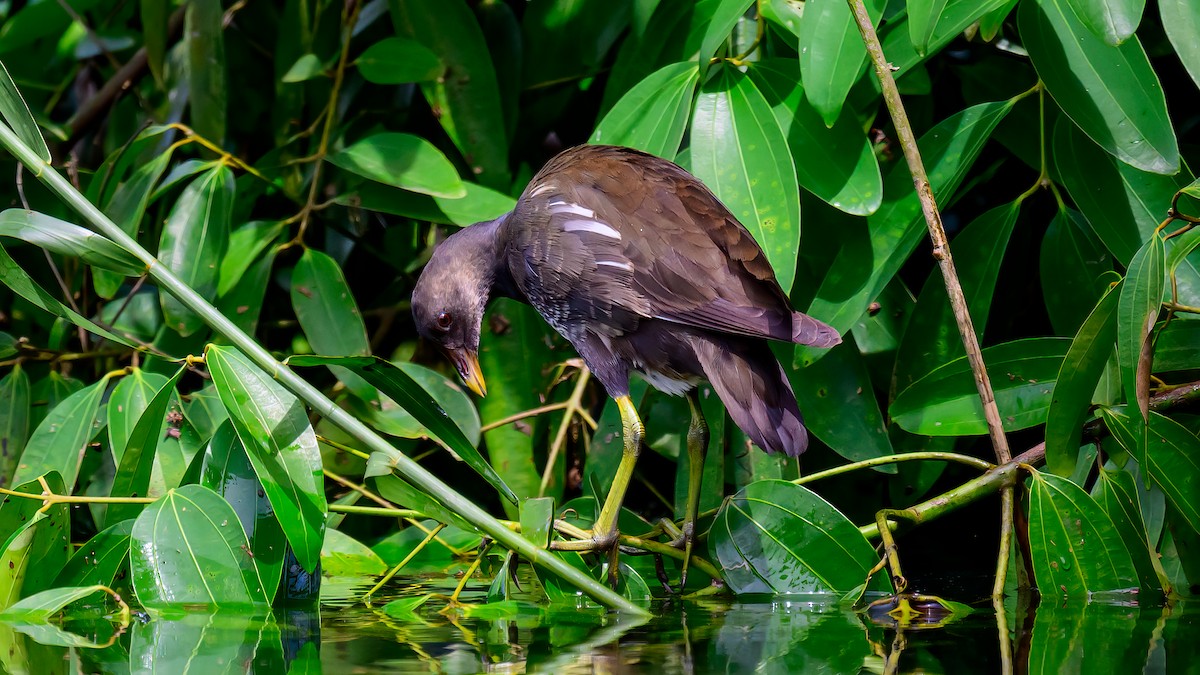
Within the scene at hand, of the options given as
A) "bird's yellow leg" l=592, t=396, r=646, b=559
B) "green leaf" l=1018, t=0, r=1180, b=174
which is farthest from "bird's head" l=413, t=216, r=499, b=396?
"green leaf" l=1018, t=0, r=1180, b=174

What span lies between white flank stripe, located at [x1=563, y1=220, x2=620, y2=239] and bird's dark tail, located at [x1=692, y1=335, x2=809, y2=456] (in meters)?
0.32

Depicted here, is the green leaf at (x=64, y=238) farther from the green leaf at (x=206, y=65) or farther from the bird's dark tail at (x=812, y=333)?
the green leaf at (x=206, y=65)

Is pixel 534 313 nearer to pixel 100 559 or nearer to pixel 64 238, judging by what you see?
pixel 100 559

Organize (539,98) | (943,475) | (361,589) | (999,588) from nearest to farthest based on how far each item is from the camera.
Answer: (999,588) < (361,589) < (943,475) < (539,98)

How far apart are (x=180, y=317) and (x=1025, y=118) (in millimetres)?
2468

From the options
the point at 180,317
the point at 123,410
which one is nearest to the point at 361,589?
the point at 123,410

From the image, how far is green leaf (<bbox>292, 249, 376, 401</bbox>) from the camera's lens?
3.63 meters

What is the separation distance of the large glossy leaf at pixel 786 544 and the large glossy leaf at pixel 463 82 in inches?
59.9

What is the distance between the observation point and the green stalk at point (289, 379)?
90.6 inches

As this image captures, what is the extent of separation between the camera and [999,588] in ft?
8.18

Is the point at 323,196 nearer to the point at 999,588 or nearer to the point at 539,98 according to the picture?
the point at 539,98

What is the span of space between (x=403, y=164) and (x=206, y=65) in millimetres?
845

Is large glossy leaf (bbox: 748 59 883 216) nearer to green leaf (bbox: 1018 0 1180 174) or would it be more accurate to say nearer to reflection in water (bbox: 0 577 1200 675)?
green leaf (bbox: 1018 0 1180 174)

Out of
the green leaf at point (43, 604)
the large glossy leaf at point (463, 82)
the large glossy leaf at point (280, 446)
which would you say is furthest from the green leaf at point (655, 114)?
the green leaf at point (43, 604)
